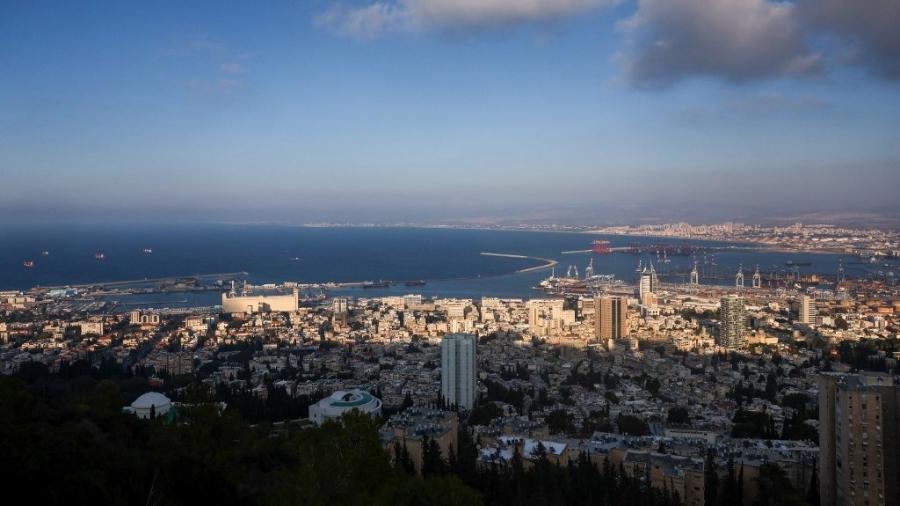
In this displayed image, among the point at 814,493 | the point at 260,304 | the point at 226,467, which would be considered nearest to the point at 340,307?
the point at 260,304

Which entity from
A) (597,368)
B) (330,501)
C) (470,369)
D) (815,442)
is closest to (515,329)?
(597,368)

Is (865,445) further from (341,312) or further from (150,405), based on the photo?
(341,312)

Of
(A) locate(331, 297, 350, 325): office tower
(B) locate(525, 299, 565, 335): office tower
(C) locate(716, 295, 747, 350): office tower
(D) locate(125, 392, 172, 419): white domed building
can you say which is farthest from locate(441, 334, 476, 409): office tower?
(A) locate(331, 297, 350, 325): office tower

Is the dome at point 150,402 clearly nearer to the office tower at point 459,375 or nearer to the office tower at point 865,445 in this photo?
the office tower at point 459,375

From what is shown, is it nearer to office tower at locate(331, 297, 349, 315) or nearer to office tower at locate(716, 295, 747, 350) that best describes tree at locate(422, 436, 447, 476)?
office tower at locate(716, 295, 747, 350)

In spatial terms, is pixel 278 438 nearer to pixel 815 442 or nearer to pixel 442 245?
pixel 815 442

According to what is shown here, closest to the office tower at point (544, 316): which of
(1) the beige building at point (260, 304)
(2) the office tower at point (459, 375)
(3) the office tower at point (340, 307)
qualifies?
(3) the office tower at point (340, 307)
